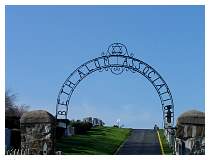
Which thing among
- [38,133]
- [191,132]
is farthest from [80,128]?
[191,132]

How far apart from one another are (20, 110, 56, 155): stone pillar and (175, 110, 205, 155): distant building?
2.89 meters

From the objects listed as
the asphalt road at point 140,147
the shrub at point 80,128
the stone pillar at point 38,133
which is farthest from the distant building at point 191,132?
the shrub at point 80,128

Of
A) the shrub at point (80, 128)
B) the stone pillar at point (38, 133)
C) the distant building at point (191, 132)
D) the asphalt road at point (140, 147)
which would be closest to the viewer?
the distant building at point (191, 132)

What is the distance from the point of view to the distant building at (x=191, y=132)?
11.6 metres

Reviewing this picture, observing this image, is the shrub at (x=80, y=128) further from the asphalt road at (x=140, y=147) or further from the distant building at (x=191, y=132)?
the distant building at (x=191, y=132)

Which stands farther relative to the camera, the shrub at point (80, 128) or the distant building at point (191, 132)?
the shrub at point (80, 128)

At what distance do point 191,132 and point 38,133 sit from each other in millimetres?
3409

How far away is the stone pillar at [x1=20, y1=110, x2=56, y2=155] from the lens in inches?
474

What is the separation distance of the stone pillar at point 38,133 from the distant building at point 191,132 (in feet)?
9.49

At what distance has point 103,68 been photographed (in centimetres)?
1505

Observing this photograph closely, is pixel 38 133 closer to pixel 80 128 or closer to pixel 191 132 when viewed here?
pixel 191 132

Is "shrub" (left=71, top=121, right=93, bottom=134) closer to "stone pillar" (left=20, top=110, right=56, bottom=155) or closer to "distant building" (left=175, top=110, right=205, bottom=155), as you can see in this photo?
"stone pillar" (left=20, top=110, right=56, bottom=155)
